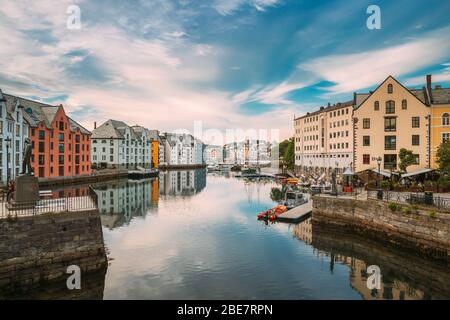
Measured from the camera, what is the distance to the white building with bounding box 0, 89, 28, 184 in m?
49.2

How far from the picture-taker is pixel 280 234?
2917 cm

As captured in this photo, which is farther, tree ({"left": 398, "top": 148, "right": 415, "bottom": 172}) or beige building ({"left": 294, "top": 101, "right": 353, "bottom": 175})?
beige building ({"left": 294, "top": 101, "right": 353, "bottom": 175})

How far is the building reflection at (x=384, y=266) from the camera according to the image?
56.1 feet

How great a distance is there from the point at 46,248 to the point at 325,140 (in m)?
73.8

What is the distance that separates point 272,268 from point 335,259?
6.16 metres

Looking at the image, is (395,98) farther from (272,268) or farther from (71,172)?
(71,172)

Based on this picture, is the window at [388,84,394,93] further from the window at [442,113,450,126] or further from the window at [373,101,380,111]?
the window at [442,113,450,126]

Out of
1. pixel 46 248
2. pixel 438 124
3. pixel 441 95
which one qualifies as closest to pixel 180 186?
pixel 438 124

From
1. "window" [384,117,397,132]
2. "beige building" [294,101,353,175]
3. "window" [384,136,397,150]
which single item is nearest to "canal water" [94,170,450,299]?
"window" [384,136,397,150]

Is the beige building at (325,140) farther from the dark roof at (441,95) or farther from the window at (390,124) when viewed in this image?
the dark roof at (441,95)

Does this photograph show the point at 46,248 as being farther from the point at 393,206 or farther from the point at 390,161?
the point at 390,161

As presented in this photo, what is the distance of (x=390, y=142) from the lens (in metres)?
47.2

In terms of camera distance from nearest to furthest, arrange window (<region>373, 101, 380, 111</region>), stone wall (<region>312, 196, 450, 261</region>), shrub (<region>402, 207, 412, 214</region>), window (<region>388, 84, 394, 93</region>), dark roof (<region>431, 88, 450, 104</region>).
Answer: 1. stone wall (<region>312, 196, 450, 261</region>)
2. shrub (<region>402, 207, 412, 214</region>)
3. dark roof (<region>431, 88, 450, 104</region>)
4. window (<region>388, 84, 394, 93</region>)
5. window (<region>373, 101, 380, 111</region>)

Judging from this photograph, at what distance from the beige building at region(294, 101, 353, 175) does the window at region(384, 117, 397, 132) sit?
16.0 meters
